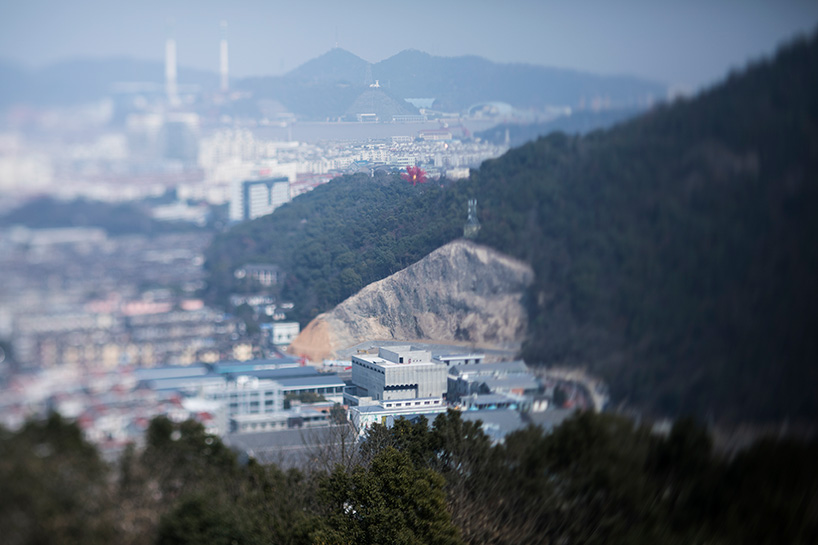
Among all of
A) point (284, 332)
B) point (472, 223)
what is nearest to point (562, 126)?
point (472, 223)

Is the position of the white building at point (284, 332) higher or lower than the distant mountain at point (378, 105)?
lower

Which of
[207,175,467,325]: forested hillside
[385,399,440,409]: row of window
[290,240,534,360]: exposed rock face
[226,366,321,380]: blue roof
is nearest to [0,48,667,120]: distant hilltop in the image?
[207,175,467,325]: forested hillside

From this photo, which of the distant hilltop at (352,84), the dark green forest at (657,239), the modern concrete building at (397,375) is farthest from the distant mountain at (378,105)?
the modern concrete building at (397,375)

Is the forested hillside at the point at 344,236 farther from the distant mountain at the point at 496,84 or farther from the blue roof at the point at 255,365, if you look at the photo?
the distant mountain at the point at 496,84

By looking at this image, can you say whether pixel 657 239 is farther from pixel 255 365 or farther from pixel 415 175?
pixel 255 365

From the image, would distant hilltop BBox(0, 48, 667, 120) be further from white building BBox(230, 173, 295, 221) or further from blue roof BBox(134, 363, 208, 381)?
blue roof BBox(134, 363, 208, 381)
